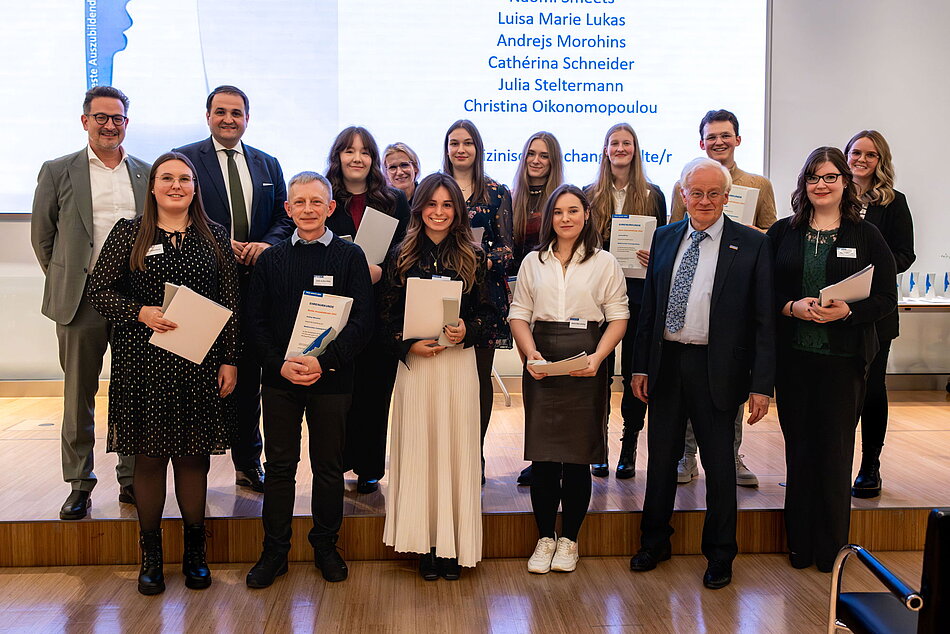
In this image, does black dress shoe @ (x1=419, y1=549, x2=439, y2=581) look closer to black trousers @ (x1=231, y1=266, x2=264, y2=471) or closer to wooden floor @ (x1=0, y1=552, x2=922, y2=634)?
wooden floor @ (x1=0, y1=552, x2=922, y2=634)

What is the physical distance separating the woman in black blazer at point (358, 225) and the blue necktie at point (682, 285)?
1.13 meters

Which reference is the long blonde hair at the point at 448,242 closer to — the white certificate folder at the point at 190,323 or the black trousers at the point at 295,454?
the black trousers at the point at 295,454

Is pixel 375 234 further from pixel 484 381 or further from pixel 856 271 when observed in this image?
pixel 856 271

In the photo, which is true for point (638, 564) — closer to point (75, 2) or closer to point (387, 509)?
point (387, 509)

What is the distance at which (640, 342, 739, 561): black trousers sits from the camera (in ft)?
10.0

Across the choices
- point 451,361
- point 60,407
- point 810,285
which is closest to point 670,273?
point 810,285

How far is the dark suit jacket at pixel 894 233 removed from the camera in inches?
142

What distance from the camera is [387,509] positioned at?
3.16 metres

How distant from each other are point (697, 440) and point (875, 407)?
1196 millimetres

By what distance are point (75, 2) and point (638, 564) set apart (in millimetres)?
5358

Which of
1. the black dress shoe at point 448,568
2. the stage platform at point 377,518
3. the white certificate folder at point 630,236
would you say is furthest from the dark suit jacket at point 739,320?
the black dress shoe at point 448,568

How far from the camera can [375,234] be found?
329 centimetres

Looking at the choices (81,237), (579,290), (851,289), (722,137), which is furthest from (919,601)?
(81,237)

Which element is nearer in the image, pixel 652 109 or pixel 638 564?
pixel 638 564
